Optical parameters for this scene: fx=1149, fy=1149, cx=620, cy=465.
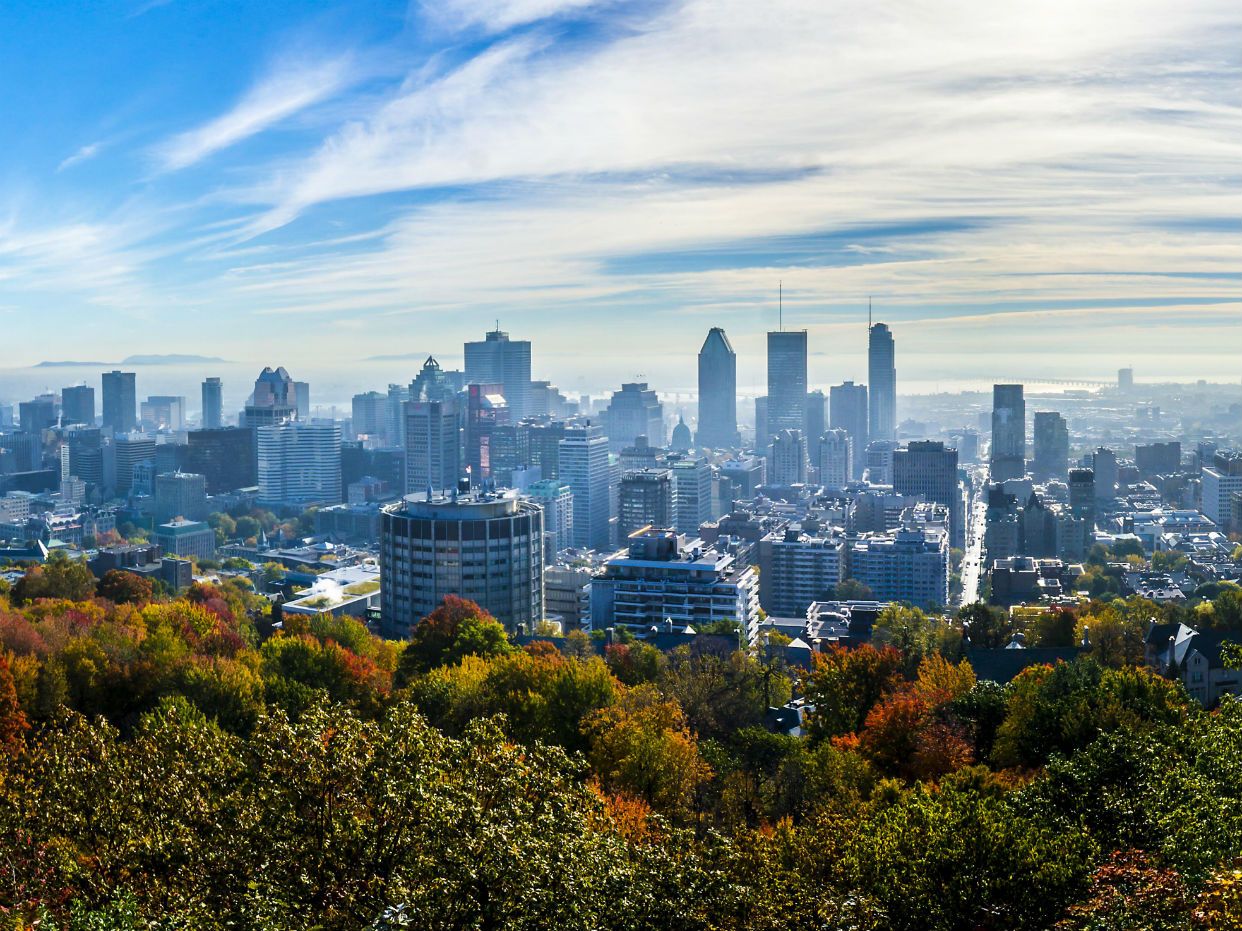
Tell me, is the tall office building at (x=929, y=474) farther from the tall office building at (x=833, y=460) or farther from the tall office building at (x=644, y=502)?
the tall office building at (x=833, y=460)

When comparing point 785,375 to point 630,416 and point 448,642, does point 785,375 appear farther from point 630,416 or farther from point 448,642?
point 448,642

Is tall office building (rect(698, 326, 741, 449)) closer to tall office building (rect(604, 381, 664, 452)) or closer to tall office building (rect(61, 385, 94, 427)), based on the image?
tall office building (rect(604, 381, 664, 452))

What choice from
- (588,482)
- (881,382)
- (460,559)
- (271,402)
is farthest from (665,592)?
(881,382)

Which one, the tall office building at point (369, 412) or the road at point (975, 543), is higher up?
the tall office building at point (369, 412)

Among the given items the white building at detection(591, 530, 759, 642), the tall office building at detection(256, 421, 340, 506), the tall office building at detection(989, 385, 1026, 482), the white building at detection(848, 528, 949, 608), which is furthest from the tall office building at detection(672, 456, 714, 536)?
the white building at detection(591, 530, 759, 642)

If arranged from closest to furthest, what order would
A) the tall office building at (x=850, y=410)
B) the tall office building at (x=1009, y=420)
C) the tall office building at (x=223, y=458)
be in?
the tall office building at (x=223, y=458) < the tall office building at (x=1009, y=420) < the tall office building at (x=850, y=410)

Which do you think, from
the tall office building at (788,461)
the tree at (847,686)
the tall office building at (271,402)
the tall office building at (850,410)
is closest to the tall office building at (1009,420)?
the tall office building at (788,461)

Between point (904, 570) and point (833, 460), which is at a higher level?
point (833, 460)
